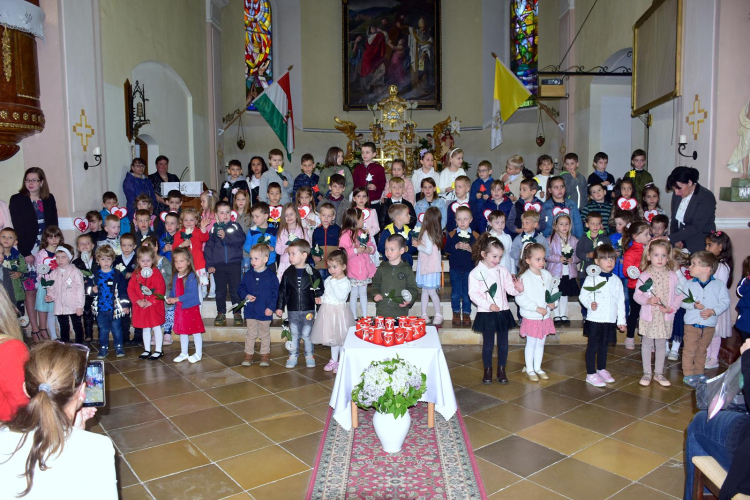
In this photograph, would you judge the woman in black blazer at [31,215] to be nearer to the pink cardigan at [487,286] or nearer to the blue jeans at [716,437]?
the pink cardigan at [487,286]

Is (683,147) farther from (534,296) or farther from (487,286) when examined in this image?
(487,286)

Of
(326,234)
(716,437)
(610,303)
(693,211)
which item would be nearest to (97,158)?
(326,234)

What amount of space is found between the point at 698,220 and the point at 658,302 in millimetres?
1452

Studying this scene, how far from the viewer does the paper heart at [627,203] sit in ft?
24.4

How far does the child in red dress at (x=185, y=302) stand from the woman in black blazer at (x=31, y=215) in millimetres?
1960

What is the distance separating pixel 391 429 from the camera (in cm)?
423

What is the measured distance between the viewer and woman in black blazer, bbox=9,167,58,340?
711 cm

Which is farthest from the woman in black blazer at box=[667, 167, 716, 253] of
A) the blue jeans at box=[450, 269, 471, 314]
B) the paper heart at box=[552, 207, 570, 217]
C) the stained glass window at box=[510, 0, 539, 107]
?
the stained glass window at box=[510, 0, 539, 107]

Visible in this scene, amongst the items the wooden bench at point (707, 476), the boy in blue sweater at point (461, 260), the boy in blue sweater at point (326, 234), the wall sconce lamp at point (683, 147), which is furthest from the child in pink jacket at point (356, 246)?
the wall sconce lamp at point (683, 147)

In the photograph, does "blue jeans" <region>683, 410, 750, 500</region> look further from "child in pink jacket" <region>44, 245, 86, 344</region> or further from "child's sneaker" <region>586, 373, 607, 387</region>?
"child in pink jacket" <region>44, 245, 86, 344</region>

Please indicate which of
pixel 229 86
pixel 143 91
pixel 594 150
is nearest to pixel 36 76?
pixel 143 91

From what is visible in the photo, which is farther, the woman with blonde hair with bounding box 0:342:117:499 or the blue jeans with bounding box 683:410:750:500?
the blue jeans with bounding box 683:410:750:500

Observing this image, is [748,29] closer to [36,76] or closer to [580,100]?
[580,100]

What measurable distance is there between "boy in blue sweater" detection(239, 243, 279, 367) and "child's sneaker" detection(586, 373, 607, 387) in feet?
10.5
